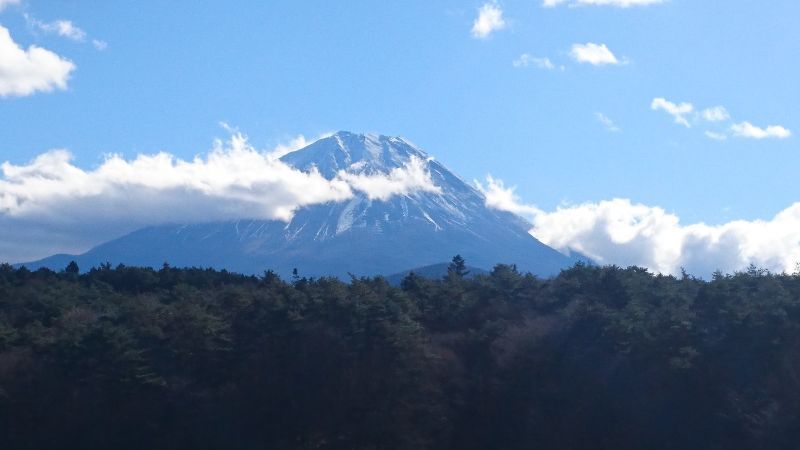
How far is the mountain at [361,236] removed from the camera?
442ft

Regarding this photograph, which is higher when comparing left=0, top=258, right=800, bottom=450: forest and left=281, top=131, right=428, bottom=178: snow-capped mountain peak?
left=281, top=131, right=428, bottom=178: snow-capped mountain peak

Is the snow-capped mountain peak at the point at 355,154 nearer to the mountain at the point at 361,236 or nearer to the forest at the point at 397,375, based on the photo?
the mountain at the point at 361,236

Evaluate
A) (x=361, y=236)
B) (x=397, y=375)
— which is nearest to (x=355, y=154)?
(x=361, y=236)

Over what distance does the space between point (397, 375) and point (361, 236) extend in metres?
111

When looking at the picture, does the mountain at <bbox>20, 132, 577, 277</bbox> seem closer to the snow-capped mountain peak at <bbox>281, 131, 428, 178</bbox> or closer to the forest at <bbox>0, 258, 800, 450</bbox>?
the snow-capped mountain peak at <bbox>281, 131, 428, 178</bbox>

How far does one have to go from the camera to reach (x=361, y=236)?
141125 millimetres

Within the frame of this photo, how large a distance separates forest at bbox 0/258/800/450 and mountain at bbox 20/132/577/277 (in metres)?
94.1

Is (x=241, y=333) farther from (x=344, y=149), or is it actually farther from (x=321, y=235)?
(x=344, y=149)

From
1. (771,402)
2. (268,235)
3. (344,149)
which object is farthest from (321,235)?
(771,402)

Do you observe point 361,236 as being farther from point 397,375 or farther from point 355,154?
point 397,375

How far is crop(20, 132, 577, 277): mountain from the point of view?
135 m

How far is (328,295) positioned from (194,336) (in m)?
4.54

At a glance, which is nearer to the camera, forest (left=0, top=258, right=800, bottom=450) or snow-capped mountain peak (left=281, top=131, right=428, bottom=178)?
forest (left=0, top=258, right=800, bottom=450)

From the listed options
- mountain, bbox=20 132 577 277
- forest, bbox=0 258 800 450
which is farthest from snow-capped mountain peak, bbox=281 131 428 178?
forest, bbox=0 258 800 450
